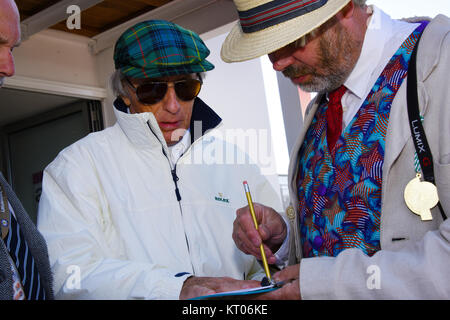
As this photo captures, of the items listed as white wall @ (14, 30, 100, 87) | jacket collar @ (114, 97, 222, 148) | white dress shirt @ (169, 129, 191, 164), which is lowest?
white dress shirt @ (169, 129, 191, 164)

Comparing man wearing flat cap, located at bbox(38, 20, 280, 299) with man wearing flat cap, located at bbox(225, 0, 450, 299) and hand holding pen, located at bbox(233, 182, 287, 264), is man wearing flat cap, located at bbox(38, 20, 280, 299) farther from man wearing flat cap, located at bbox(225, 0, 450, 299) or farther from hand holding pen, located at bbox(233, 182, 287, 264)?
man wearing flat cap, located at bbox(225, 0, 450, 299)

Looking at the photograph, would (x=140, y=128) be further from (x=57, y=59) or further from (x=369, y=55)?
(x=57, y=59)

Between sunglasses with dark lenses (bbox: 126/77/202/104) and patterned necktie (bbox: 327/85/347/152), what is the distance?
82cm

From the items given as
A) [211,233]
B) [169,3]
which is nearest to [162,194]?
[211,233]

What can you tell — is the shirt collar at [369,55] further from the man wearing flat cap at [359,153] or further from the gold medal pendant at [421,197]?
the gold medal pendant at [421,197]

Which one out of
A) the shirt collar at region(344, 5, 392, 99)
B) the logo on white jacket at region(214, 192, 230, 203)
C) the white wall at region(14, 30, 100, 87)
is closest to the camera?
the shirt collar at region(344, 5, 392, 99)

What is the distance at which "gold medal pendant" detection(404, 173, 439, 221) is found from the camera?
164 centimetres

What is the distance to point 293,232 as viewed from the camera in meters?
2.32

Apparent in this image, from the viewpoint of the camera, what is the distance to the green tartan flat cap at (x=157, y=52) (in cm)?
265

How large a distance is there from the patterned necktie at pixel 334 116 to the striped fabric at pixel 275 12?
0.40 meters

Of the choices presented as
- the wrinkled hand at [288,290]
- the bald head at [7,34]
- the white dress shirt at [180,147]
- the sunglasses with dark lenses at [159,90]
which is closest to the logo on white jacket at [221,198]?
the white dress shirt at [180,147]

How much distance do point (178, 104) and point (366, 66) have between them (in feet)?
3.43

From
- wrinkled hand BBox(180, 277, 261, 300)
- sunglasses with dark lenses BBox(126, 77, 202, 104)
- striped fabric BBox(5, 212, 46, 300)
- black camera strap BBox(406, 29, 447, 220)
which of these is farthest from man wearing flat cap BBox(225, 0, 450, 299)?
striped fabric BBox(5, 212, 46, 300)

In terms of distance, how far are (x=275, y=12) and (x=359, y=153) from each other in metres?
0.62
